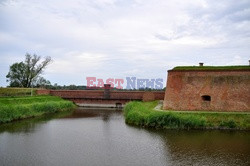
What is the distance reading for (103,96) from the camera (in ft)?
117

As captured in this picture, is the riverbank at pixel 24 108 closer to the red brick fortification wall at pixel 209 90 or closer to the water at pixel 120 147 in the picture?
the water at pixel 120 147

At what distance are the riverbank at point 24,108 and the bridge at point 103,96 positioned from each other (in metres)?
2.75

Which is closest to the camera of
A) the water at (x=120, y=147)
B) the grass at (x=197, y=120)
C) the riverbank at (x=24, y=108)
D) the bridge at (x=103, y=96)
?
the water at (x=120, y=147)

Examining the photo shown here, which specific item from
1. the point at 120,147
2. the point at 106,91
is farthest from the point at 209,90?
the point at 106,91

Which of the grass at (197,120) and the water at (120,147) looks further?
the grass at (197,120)

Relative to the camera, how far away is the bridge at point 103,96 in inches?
1337

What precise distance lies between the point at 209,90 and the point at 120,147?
32.2 feet

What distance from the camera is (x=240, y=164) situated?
11.1 m

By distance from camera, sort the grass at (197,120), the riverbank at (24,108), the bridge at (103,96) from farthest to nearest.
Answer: the bridge at (103,96)
the riverbank at (24,108)
the grass at (197,120)

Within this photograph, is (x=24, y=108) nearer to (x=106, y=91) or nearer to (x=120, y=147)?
(x=106, y=91)

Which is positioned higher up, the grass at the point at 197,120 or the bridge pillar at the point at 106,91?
the bridge pillar at the point at 106,91

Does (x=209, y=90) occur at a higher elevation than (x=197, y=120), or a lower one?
higher

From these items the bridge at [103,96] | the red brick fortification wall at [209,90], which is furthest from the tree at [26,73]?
the red brick fortification wall at [209,90]

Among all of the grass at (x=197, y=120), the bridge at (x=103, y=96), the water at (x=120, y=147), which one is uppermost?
the bridge at (x=103, y=96)
